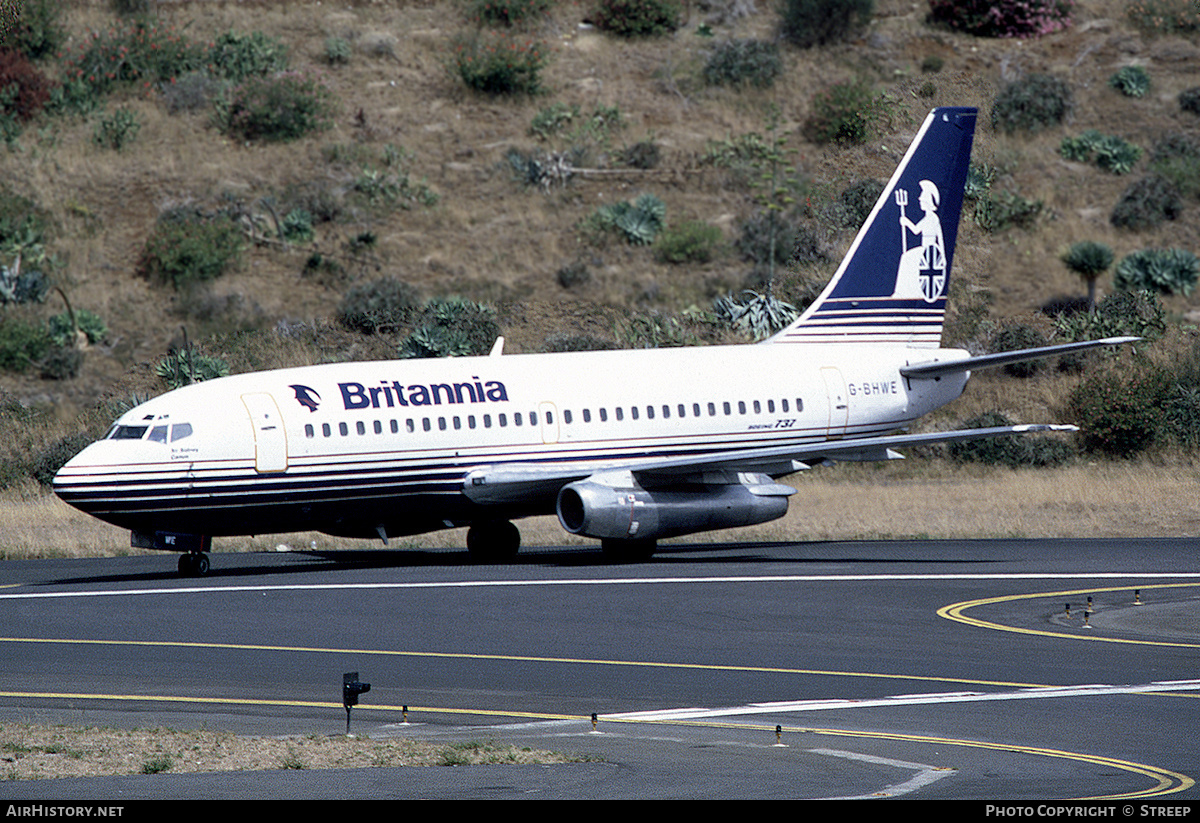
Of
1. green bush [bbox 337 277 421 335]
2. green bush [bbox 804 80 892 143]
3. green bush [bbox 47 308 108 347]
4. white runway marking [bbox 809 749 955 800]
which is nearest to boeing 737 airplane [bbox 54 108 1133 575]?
white runway marking [bbox 809 749 955 800]

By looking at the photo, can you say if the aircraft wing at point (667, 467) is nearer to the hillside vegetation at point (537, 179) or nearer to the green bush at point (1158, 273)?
the hillside vegetation at point (537, 179)

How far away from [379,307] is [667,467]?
33.1 m

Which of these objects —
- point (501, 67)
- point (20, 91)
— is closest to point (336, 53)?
point (501, 67)

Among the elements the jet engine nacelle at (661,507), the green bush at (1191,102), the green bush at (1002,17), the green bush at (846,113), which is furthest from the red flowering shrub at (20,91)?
the green bush at (1191,102)

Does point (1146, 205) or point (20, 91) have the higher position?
point (20, 91)

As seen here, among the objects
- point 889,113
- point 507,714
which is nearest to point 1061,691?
point 507,714

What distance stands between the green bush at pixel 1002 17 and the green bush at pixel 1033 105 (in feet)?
16.5

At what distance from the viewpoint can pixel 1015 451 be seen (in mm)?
53750

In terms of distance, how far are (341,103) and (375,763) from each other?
6545cm

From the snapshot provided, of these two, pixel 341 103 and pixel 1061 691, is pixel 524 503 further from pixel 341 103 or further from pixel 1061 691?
pixel 341 103

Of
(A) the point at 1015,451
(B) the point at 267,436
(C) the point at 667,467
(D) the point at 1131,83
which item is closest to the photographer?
(B) the point at 267,436

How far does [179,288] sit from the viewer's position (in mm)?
65312

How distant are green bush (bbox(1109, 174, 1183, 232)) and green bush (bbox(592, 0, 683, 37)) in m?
24.4

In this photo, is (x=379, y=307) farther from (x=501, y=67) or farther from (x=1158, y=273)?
(x=1158, y=273)
